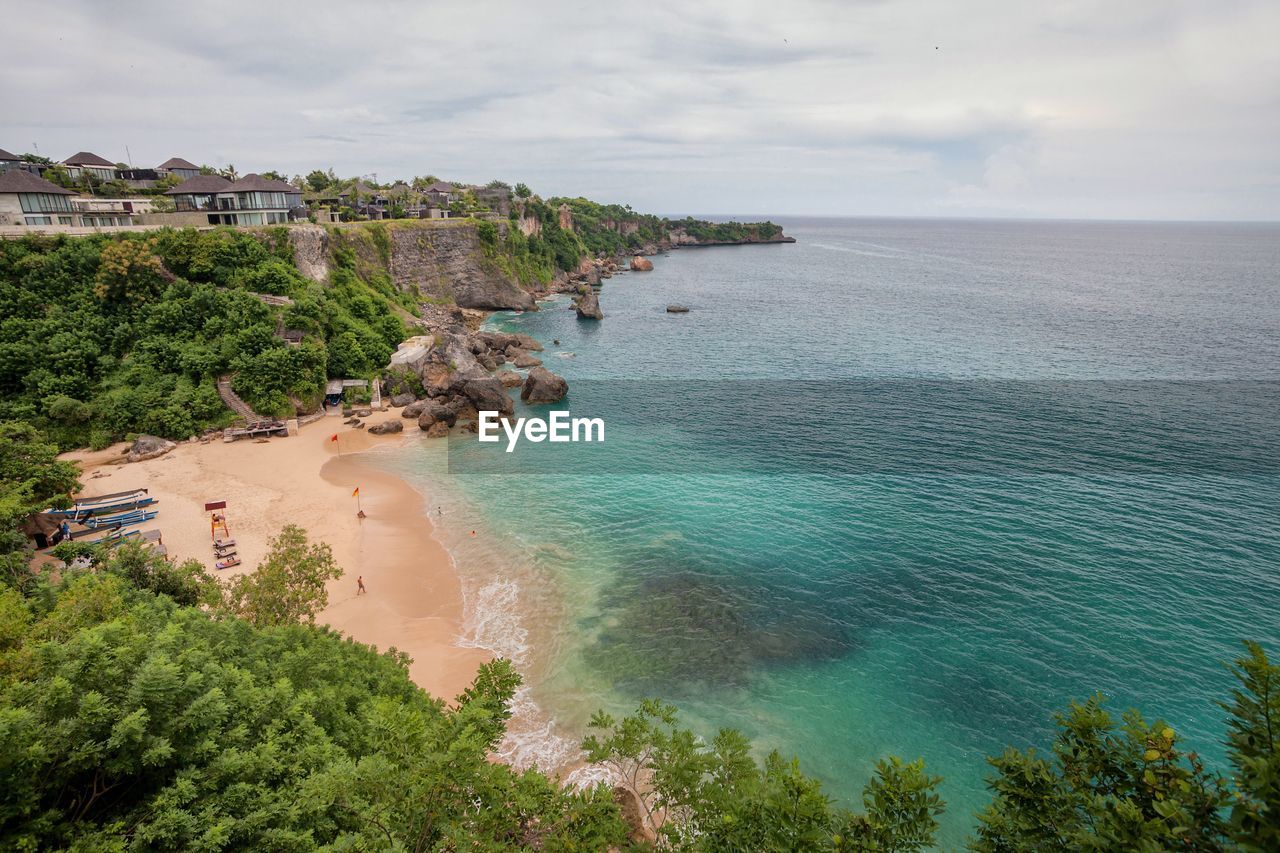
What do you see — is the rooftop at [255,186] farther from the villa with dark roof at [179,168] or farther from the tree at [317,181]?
the tree at [317,181]

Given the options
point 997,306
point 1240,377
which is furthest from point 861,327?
point 1240,377

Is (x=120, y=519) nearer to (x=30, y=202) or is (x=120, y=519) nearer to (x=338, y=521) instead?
(x=338, y=521)

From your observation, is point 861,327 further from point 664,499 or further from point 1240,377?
point 664,499

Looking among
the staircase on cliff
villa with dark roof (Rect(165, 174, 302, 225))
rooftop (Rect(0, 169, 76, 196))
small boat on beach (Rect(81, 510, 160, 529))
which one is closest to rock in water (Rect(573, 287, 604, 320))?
villa with dark roof (Rect(165, 174, 302, 225))

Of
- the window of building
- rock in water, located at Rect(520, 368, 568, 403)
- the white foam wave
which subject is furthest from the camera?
rock in water, located at Rect(520, 368, 568, 403)

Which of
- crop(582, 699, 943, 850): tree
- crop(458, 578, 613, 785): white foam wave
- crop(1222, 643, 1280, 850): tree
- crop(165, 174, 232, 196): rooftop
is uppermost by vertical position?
crop(165, 174, 232, 196): rooftop

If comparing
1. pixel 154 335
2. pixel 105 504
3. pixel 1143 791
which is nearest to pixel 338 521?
pixel 105 504

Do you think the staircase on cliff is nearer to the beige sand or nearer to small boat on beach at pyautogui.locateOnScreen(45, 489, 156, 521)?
the beige sand
